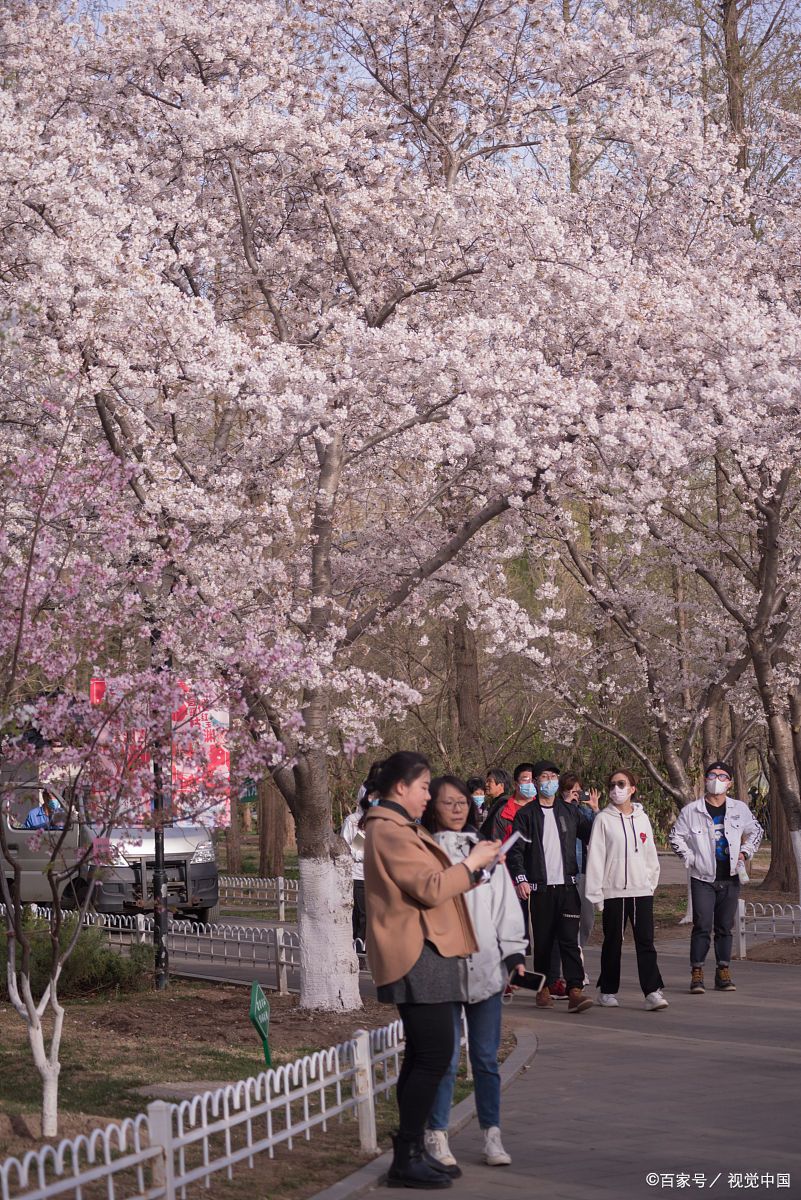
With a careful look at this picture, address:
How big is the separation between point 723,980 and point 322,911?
369cm

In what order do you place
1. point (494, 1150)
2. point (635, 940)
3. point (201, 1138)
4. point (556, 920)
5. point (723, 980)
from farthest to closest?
point (723, 980), point (556, 920), point (635, 940), point (494, 1150), point (201, 1138)

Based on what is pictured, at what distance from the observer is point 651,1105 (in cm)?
841

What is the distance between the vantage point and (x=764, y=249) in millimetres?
18625

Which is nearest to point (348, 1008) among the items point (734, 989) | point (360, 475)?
point (734, 989)

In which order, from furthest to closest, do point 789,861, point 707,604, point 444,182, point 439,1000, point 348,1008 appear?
point 707,604 → point 789,861 → point 444,182 → point 348,1008 → point 439,1000

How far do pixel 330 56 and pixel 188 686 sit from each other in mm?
8305

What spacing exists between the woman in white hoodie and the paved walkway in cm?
40

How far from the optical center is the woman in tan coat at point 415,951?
673 cm

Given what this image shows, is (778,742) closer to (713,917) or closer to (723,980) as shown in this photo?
(713,917)

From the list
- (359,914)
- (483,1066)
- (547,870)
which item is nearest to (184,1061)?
(483,1066)

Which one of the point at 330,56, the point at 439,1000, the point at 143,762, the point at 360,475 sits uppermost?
the point at 330,56

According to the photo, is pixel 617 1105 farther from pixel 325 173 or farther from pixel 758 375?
pixel 325 173

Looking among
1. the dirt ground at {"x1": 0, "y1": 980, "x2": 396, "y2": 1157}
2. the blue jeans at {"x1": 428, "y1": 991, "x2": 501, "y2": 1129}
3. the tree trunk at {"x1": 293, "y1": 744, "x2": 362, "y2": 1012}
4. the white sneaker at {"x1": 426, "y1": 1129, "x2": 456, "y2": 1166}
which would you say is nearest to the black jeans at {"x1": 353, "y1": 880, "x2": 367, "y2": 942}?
the dirt ground at {"x1": 0, "y1": 980, "x2": 396, "y2": 1157}

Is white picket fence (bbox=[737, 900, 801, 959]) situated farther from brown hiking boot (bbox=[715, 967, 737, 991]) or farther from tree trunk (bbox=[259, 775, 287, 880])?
tree trunk (bbox=[259, 775, 287, 880])
